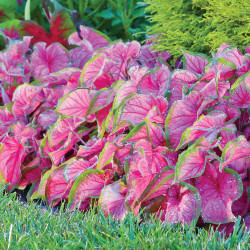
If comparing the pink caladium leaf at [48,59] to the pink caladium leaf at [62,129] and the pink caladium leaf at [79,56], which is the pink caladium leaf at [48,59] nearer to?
the pink caladium leaf at [79,56]

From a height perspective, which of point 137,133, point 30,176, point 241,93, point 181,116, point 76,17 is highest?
point 241,93

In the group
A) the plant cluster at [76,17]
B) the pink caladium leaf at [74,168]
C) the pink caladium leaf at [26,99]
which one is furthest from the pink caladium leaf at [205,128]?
the plant cluster at [76,17]

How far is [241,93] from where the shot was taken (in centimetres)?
195

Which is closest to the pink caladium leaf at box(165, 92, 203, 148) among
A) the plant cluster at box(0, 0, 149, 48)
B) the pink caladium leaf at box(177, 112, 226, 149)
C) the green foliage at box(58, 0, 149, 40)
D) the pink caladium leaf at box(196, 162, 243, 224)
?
the pink caladium leaf at box(177, 112, 226, 149)

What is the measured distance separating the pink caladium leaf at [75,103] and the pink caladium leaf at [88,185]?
39 cm

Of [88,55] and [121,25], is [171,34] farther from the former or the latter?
[121,25]

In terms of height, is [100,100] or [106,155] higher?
[100,100]

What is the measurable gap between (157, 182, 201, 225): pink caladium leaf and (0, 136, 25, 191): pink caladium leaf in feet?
3.38

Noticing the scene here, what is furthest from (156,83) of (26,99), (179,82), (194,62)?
(26,99)

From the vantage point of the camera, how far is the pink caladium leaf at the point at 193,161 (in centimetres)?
173

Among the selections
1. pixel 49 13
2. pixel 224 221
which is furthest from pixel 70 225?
pixel 49 13

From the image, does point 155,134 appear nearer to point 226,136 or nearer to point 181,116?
point 181,116

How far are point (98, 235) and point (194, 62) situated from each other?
3.66ft

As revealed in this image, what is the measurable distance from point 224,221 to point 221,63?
77 cm
